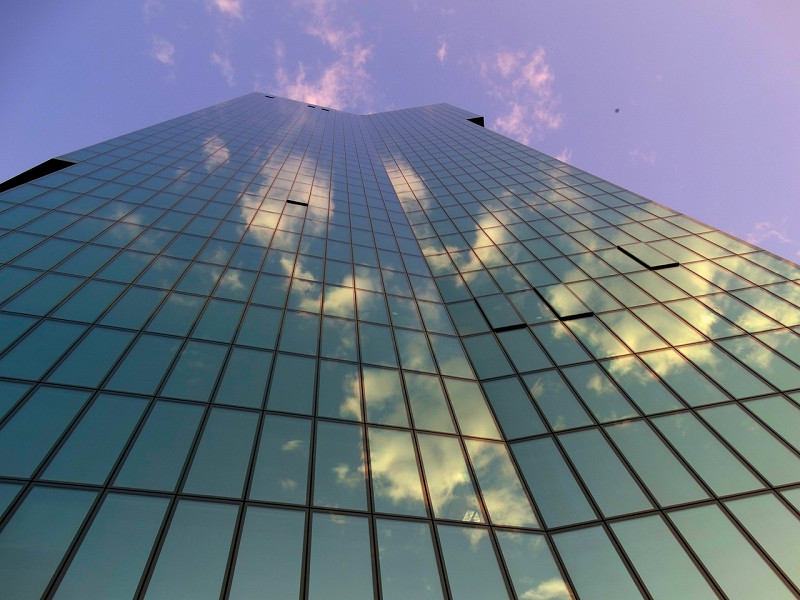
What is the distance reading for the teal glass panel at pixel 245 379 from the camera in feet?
38.1

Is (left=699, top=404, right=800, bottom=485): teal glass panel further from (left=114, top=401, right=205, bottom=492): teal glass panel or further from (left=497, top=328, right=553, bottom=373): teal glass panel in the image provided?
(left=114, top=401, right=205, bottom=492): teal glass panel

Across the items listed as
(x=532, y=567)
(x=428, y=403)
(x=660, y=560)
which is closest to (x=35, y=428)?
(x=428, y=403)

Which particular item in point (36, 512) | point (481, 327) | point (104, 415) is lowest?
point (36, 512)

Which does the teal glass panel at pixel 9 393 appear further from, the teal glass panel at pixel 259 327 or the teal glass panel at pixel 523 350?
the teal glass panel at pixel 523 350

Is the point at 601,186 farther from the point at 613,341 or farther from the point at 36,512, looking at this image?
the point at 36,512

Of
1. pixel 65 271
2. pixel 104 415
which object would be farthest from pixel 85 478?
pixel 65 271

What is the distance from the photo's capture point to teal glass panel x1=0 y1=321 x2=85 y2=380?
34.9 feet

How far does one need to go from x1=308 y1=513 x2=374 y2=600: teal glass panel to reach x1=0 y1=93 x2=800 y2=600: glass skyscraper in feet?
0.15

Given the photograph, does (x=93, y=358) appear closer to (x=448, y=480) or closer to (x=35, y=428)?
(x=35, y=428)

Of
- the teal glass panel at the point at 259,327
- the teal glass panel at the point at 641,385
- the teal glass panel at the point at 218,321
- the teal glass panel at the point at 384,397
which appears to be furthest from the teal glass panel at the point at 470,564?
the teal glass panel at the point at 218,321

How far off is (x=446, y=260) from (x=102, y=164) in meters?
20.7

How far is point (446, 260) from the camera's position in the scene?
23.4m

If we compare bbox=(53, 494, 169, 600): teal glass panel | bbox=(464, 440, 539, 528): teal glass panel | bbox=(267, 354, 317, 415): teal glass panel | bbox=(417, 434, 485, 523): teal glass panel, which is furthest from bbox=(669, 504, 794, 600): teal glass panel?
bbox=(53, 494, 169, 600): teal glass panel

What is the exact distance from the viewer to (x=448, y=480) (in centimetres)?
1075
